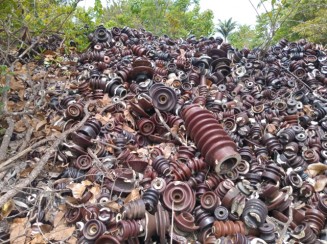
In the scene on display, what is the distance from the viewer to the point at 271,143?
338 centimetres

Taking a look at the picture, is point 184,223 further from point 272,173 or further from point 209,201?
point 272,173

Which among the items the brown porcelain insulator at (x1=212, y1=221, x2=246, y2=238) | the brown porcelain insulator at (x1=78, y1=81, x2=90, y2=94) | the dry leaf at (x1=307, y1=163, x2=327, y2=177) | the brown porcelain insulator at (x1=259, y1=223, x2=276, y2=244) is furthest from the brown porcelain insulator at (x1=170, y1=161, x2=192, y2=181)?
the brown porcelain insulator at (x1=78, y1=81, x2=90, y2=94)

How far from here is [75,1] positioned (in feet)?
13.3

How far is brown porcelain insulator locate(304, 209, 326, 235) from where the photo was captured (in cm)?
260

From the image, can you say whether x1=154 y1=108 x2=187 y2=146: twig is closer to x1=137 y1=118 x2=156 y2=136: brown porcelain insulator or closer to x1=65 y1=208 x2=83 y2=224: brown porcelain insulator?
x1=137 y1=118 x2=156 y2=136: brown porcelain insulator

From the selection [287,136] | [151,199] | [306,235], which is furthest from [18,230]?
[287,136]

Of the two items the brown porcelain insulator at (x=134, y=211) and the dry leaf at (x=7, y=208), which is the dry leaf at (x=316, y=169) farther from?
the dry leaf at (x=7, y=208)

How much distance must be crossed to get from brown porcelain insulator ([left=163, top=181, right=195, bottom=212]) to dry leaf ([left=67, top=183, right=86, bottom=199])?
0.80 meters

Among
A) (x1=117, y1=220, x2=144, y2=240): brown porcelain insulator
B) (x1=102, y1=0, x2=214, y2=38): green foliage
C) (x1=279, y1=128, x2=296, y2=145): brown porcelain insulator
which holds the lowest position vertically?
(x1=117, y1=220, x2=144, y2=240): brown porcelain insulator

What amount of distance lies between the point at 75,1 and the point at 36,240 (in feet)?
9.87

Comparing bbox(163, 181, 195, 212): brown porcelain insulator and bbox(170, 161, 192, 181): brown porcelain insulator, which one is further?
bbox(170, 161, 192, 181): brown porcelain insulator

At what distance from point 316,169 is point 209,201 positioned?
4.33 feet

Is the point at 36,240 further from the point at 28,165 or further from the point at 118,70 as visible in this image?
the point at 118,70

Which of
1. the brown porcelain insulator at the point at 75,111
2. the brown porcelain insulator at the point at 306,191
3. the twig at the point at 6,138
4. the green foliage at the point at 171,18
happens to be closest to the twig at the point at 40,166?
the brown porcelain insulator at the point at 75,111
